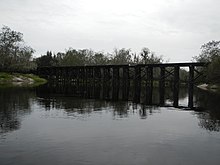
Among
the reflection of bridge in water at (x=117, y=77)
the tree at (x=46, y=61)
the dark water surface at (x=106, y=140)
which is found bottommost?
the dark water surface at (x=106, y=140)

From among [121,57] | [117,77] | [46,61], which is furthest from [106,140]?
[46,61]

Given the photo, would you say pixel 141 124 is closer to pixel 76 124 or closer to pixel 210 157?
pixel 76 124

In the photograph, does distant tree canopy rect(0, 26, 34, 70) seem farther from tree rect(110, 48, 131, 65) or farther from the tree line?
tree rect(110, 48, 131, 65)

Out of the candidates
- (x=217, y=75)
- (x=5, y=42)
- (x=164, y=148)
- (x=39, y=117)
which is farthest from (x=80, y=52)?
(x=164, y=148)

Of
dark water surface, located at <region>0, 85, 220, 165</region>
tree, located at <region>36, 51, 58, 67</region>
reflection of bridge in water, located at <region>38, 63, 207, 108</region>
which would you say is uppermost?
tree, located at <region>36, 51, 58, 67</region>

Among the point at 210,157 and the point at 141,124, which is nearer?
the point at 210,157

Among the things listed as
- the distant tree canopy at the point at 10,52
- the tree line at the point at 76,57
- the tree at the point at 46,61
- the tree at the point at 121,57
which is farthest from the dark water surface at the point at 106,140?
the tree at the point at 46,61

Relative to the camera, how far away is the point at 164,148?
40.7 ft

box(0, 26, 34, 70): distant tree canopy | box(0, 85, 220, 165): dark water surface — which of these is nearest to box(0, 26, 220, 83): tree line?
box(0, 26, 34, 70): distant tree canopy

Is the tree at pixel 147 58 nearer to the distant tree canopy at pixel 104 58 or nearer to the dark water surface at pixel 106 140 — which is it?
the distant tree canopy at pixel 104 58

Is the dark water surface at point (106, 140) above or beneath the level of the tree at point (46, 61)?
beneath

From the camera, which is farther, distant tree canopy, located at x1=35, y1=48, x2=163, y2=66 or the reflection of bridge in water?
distant tree canopy, located at x1=35, y1=48, x2=163, y2=66

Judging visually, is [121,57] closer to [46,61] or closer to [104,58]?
[104,58]

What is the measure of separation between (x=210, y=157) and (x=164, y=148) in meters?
1.92
